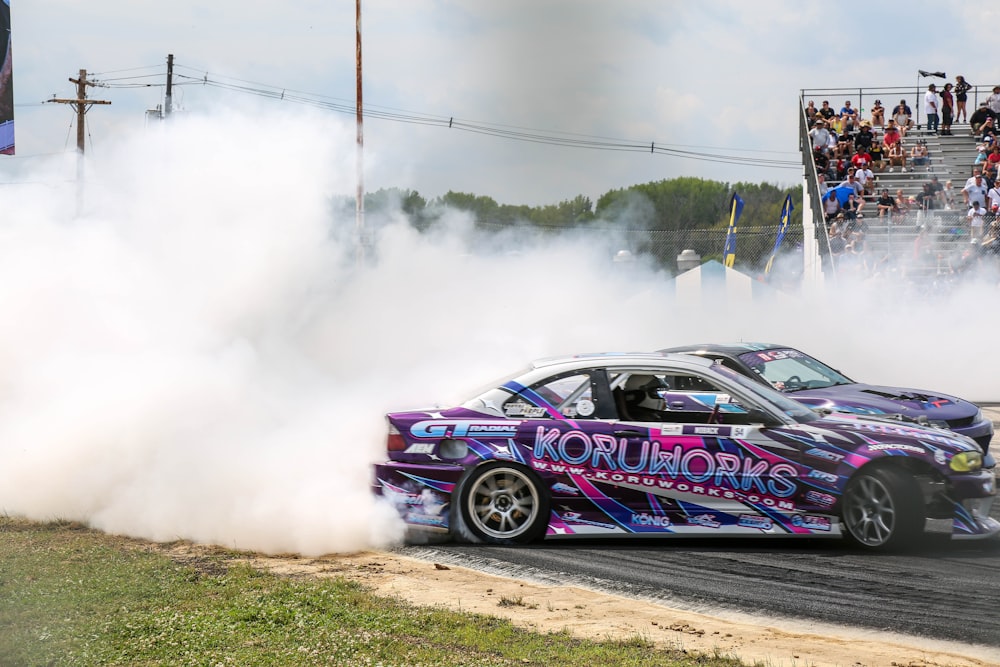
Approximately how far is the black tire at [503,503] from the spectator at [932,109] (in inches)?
870

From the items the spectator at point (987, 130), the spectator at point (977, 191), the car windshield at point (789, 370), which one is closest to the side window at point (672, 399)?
the car windshield at point (789, 370)

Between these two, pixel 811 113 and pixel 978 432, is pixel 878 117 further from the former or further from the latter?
pixel 978 432

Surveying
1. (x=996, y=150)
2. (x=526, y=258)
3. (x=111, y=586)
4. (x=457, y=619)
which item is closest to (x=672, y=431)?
(x=457, y=619)

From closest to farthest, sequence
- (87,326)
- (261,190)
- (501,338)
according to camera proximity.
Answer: (87,326) → (261,190) → (501,338)

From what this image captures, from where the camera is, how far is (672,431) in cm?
752

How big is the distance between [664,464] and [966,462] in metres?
1.94

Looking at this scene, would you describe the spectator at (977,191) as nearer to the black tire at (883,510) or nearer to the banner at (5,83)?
the black tire at (883,510)

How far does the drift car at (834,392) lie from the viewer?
9766 millimetres

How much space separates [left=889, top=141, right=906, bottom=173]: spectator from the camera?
24.7 meters

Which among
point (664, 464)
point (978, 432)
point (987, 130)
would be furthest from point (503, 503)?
point (987, 130)

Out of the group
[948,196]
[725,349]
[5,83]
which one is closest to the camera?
[725,349]

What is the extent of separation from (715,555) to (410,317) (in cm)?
808

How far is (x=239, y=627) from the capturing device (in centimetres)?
535

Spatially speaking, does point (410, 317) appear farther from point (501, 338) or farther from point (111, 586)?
point (111, 586)
